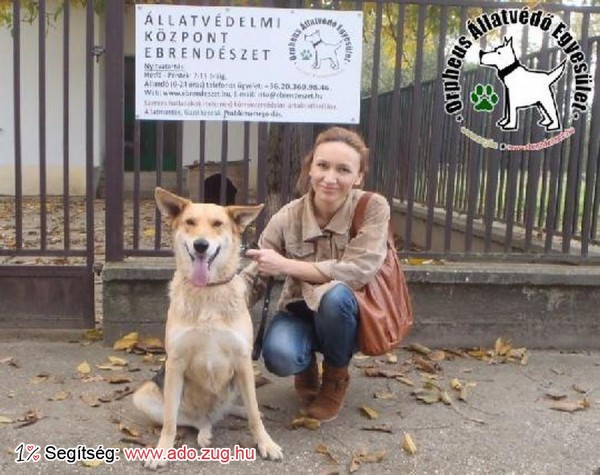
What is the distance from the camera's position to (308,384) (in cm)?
421

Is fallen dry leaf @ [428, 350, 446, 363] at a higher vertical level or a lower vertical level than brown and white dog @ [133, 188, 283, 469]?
lower

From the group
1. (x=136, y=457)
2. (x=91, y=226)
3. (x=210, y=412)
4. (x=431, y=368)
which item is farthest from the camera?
(x=91, y=226)

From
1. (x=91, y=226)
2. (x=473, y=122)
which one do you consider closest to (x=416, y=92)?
(x=473, y=122)

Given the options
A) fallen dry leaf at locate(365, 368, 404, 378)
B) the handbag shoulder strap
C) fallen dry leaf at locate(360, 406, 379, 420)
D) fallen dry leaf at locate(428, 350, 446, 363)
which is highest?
the handbag shoulder strap

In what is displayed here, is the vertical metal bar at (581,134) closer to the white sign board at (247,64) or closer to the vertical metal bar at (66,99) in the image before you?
the white sign board at (247,64)

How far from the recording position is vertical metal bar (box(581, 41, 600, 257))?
17.7ft

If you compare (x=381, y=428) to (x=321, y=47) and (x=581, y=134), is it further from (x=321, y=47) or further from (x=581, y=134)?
(x=581, y=134)

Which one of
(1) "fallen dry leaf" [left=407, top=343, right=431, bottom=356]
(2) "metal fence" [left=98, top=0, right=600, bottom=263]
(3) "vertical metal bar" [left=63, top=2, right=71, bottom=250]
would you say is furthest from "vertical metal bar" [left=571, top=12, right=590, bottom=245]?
(3) "vertical metal bar" [left=63, top=2, right=71, bottom=250]

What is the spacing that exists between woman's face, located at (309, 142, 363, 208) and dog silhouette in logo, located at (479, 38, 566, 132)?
2.16 m

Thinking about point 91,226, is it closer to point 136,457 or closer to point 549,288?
point 136,457

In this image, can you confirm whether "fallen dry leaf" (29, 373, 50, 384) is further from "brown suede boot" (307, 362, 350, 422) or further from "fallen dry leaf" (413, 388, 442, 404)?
"fallen dry leaf" (413, 388, 442, 404)

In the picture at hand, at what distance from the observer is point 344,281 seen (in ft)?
12.2

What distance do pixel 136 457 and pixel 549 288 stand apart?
10.9ft

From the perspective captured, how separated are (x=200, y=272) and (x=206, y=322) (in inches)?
9.8
